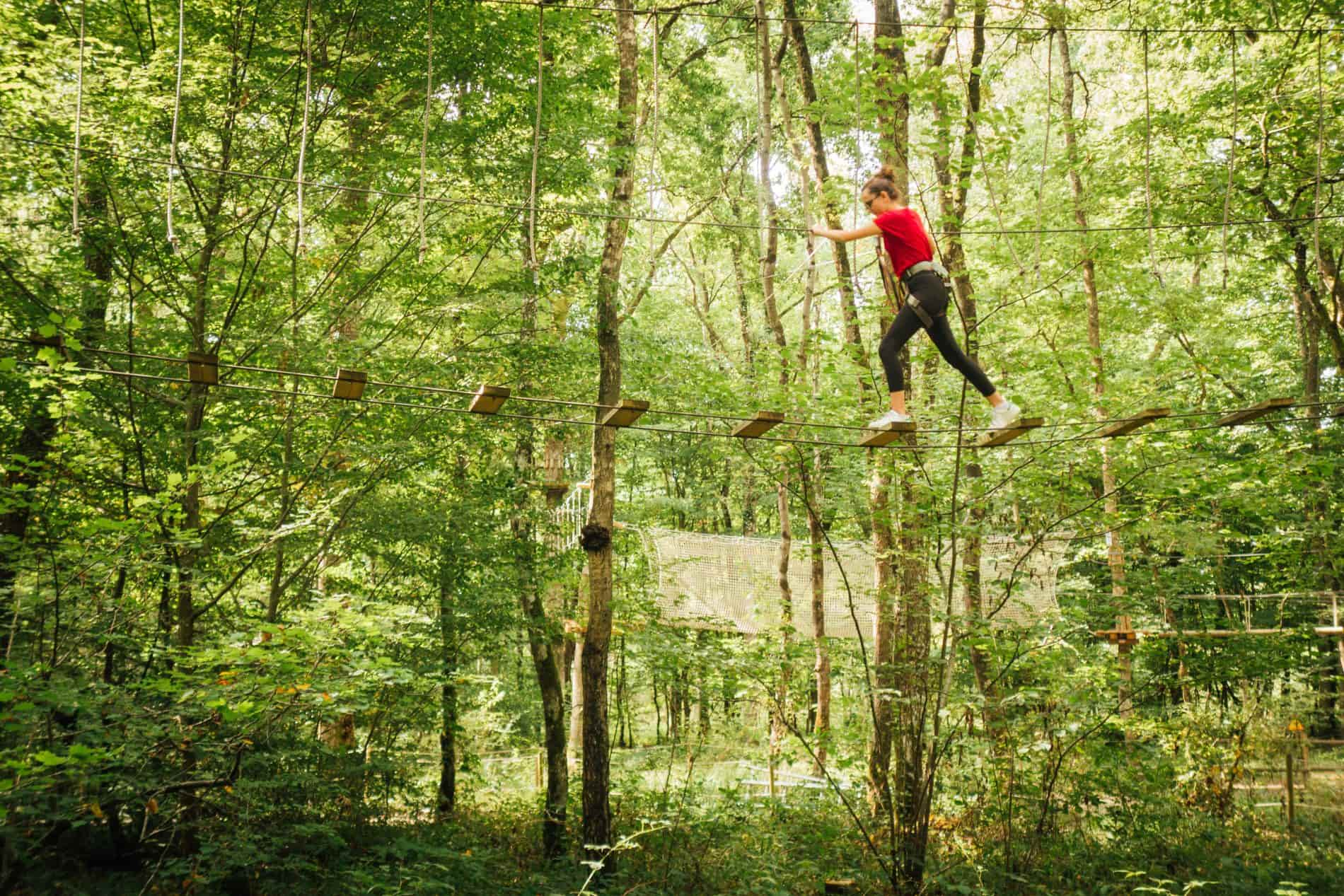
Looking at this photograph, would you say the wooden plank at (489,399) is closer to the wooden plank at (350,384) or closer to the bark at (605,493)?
the wooden plank at (350,384)

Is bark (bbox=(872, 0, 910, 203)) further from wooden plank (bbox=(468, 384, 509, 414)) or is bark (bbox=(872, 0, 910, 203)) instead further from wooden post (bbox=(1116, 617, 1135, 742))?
wooden post (bbox=(1116, 617, 1135, 742))

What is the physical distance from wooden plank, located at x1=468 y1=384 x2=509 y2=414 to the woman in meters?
1.66

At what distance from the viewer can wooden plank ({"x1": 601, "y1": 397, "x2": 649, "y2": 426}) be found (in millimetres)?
3793

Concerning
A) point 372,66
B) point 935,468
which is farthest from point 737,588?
point 372,66

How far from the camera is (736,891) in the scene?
17.3ft

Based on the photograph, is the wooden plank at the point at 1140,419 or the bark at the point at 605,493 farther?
the bark at the point at 605,493

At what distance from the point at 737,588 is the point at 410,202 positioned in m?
5.93

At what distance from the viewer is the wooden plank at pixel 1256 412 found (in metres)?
4.00

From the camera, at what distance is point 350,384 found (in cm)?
351

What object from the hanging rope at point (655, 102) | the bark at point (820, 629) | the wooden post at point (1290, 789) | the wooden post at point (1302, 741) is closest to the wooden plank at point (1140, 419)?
the hanging rope at point (655, 102)

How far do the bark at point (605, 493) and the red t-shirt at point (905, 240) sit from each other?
2.47 meters

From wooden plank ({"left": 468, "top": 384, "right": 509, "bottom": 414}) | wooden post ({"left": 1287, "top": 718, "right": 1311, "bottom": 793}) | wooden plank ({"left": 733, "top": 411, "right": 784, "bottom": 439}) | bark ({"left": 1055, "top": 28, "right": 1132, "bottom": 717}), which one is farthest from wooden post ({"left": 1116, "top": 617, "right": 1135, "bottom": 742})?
wooden plank ({"left": 468, "top": 384, "right": 509, "bottom": 414})

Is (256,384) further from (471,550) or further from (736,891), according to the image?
(736,891)

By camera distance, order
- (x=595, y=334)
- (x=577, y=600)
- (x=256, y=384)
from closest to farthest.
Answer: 1. (x=256, y=384)
2. (x=595, y=334)
3. (x=577, y=600)
